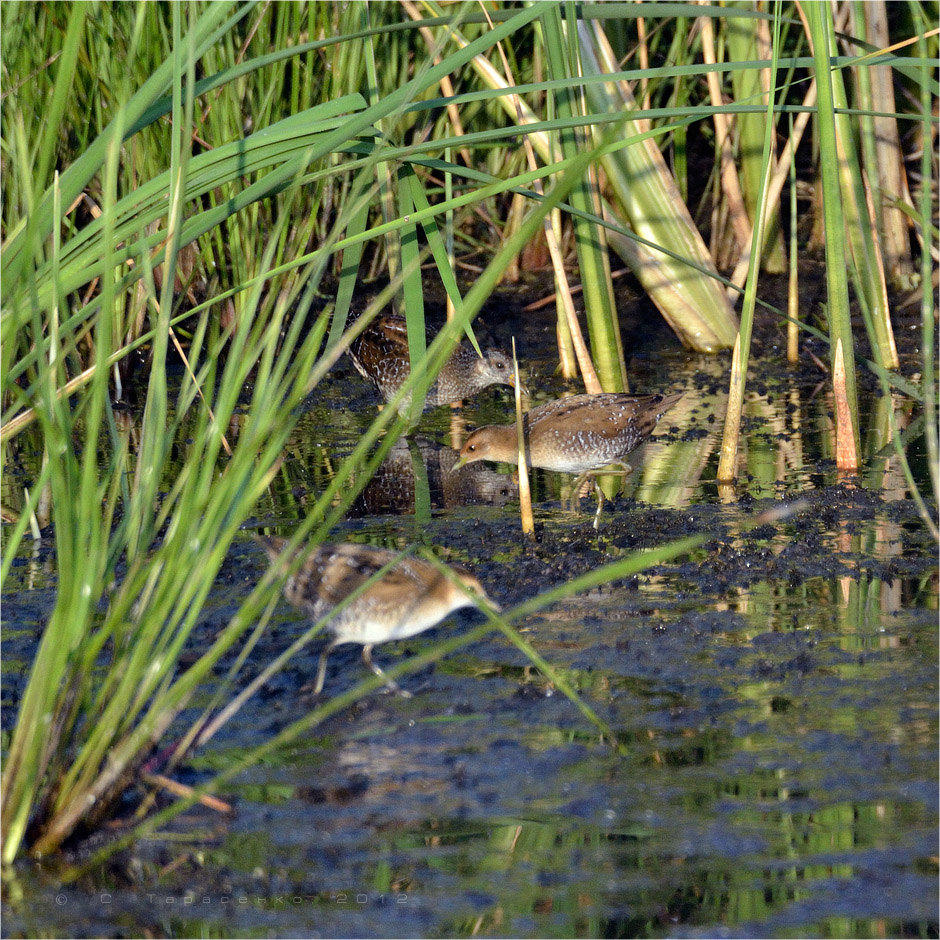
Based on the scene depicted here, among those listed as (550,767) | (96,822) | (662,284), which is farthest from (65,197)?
(662,284)

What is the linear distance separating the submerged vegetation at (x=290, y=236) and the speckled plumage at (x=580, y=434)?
397 millimetres

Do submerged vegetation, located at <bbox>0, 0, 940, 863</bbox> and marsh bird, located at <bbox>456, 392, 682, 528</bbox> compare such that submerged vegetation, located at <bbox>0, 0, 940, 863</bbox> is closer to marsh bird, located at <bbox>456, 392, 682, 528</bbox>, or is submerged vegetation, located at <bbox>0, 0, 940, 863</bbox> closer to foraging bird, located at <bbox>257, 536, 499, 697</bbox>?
foraging bird, located at <bbox>257, 536, 499, 697</bbox>

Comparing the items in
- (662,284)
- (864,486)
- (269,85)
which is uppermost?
(269,85)

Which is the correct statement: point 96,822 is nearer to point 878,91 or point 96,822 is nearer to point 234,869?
point 234,869

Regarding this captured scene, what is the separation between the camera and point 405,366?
22.4ft

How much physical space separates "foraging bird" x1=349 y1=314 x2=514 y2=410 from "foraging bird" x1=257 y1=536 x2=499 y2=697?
310 centimetres

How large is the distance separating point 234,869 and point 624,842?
2.71ft

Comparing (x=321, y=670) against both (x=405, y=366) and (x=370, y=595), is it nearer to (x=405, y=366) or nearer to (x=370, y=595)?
(x=370, y=595)

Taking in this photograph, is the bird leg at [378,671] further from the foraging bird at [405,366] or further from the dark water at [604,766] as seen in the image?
the foraging bird at [405,366]

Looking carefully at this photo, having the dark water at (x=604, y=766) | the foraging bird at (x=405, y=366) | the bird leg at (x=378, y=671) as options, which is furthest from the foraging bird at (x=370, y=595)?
the foraging bird at (x=405, y=366)

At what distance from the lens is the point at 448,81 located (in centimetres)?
684

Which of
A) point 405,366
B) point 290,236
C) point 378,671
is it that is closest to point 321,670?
point 378,671

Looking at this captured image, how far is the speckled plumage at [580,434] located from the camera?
Answer: 17.6ft

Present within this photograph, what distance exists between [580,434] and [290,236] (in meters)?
2.20
